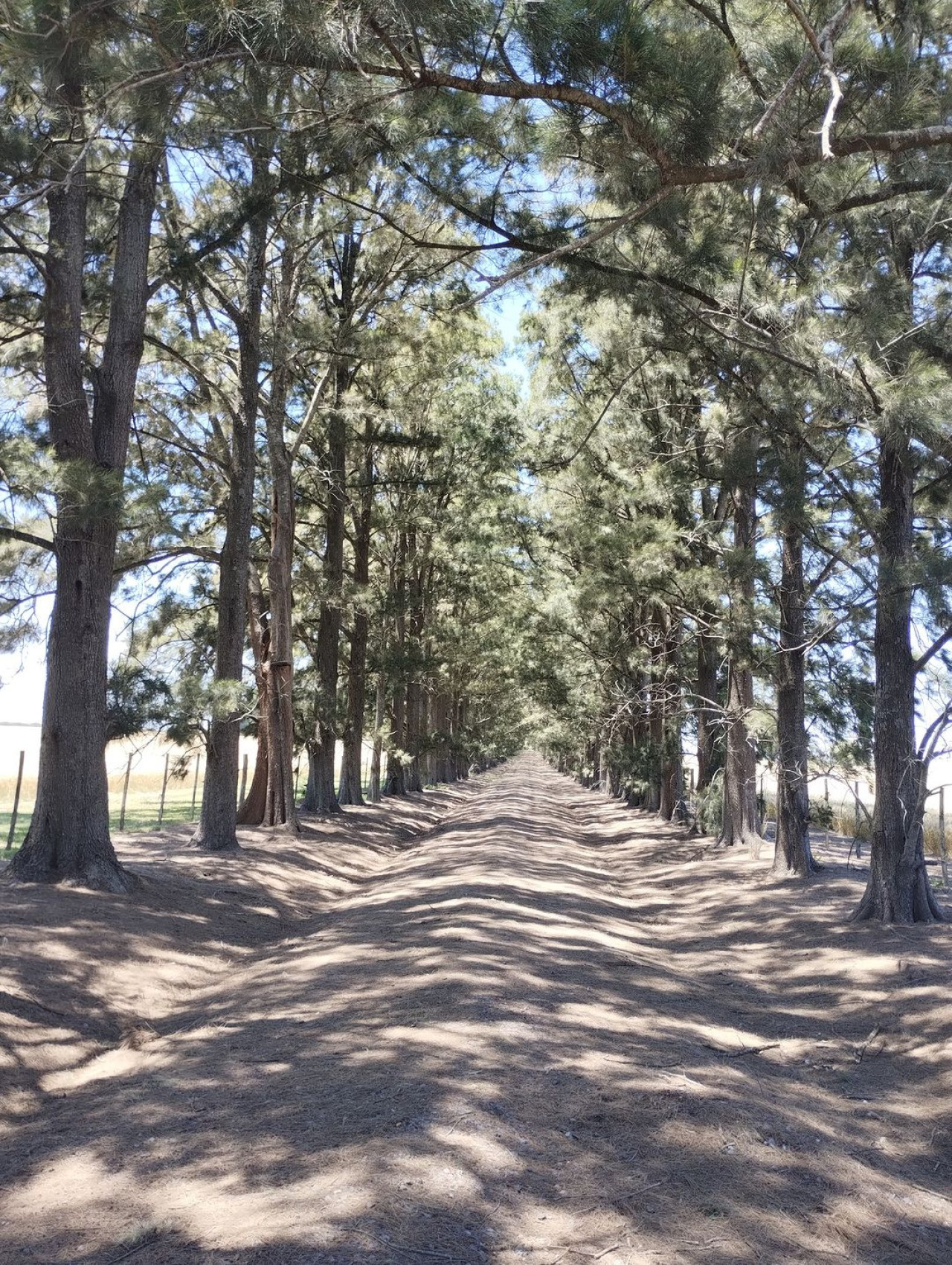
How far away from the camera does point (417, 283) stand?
16.2 metres

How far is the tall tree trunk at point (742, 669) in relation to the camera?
11398 millimetres

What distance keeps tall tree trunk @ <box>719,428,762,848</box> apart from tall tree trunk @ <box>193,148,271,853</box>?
271 inches

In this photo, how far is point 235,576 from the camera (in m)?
14.7

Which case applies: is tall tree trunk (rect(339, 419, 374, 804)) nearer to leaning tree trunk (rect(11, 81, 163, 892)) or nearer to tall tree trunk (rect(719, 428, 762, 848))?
tall tree trunk (rect(719, 428, 762, 848))

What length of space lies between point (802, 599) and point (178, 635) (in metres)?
10.5

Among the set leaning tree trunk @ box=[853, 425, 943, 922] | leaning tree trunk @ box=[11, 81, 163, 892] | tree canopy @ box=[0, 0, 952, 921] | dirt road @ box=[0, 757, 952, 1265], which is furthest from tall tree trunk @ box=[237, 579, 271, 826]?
leaning tree trunk @ box=[853, 425, 943, 922]

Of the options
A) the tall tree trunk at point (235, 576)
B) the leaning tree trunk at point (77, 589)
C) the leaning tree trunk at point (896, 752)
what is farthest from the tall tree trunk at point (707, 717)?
the leaning tree trunk at point (77, 589)

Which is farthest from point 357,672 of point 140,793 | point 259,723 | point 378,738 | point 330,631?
point 140,793

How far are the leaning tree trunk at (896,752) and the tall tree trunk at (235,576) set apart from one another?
8.24 meters

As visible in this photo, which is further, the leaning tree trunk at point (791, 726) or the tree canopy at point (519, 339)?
the leaning tree trunk at point (791, 726)

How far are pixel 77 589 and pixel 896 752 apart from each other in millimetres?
8429

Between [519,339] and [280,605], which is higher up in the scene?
[519,339]

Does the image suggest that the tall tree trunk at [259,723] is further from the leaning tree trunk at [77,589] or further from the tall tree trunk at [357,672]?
the leaning tree trunk at [77,589]

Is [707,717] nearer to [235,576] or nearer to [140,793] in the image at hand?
[235,576]
